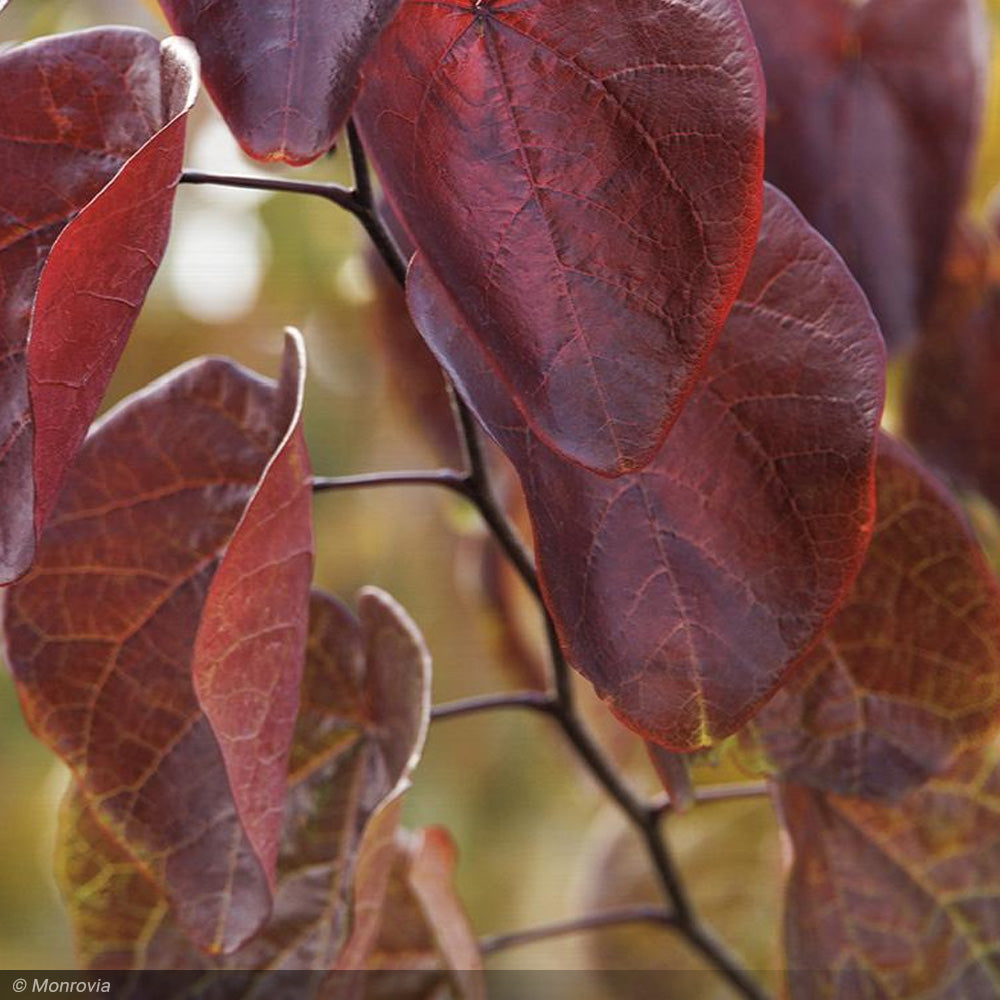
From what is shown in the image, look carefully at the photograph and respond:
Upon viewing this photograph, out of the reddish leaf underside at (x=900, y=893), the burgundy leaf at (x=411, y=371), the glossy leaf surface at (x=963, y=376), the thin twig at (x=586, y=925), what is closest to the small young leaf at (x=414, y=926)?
the thin twig at (x=586, y=925)

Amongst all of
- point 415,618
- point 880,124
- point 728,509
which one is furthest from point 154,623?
point 415,618

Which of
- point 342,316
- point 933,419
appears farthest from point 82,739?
point 342,316

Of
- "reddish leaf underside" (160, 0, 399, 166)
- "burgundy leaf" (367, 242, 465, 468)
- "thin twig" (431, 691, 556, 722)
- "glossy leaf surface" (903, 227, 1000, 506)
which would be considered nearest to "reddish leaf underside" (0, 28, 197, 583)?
"reddish leaf underside" (160, 0, 399, 166)

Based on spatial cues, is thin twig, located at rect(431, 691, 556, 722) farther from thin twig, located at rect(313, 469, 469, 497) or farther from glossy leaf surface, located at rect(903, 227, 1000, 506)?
glossy leaf surface, located at rect(903, 227, 1000, 506)

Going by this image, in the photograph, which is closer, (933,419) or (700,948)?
(700,948)

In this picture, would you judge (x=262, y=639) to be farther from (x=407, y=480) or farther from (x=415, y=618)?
(x=415, y=618)

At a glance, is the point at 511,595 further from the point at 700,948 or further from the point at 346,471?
the point at 346,471
